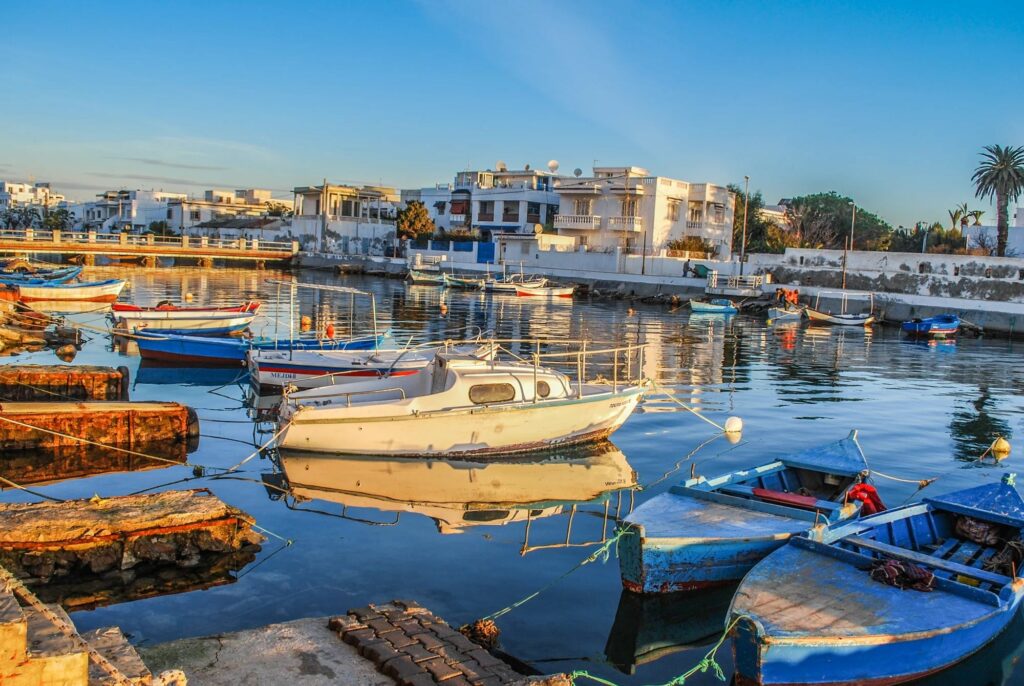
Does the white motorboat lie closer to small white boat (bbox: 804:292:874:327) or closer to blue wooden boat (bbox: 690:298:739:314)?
small white boat (bbox: 804:292:874:327)

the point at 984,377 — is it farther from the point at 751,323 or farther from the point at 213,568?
the point at 213,568

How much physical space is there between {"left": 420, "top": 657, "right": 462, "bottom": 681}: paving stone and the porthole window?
991 centimetres

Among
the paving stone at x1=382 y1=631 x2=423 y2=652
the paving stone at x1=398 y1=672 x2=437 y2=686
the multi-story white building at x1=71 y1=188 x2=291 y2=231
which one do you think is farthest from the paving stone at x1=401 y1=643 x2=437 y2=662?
the multi-story white building at x1=71 y1=188 x2=291 y2=231

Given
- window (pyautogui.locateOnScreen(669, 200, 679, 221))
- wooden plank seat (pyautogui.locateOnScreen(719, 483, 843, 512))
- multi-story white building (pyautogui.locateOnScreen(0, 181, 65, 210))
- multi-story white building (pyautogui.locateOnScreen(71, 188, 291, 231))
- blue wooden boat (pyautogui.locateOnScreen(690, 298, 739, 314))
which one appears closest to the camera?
wooden plank seat (pyautogui.locateOnScreen(719, 483, 843, 512))

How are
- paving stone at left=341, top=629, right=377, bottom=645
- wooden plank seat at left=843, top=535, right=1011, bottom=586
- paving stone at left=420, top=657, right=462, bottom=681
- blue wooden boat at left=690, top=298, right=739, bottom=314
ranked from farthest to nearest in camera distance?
blue wooden boat at left=690, top=298, right=739, bottom=314
wooden plank seat at left=843, top=535, right=1011, bottom=586
paving stone at left=341, top=629, right=377, bottom=645
paving stone at left=420, top=657, right=462, bottom=681

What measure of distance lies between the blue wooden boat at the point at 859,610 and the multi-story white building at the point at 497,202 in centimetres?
8031

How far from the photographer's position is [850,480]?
13.8m

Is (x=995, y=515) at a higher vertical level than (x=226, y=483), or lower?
higher

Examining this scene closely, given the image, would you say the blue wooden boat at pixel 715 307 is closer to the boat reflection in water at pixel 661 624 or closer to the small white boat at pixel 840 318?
the small white boat at pixel 840 318

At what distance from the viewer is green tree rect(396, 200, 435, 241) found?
97.2 m

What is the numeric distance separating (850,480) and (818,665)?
6.26 m

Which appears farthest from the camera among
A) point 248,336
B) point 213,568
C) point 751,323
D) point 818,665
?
point 751,323

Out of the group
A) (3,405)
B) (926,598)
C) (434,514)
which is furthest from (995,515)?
(3,405)

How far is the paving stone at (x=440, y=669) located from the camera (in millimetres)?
7117
